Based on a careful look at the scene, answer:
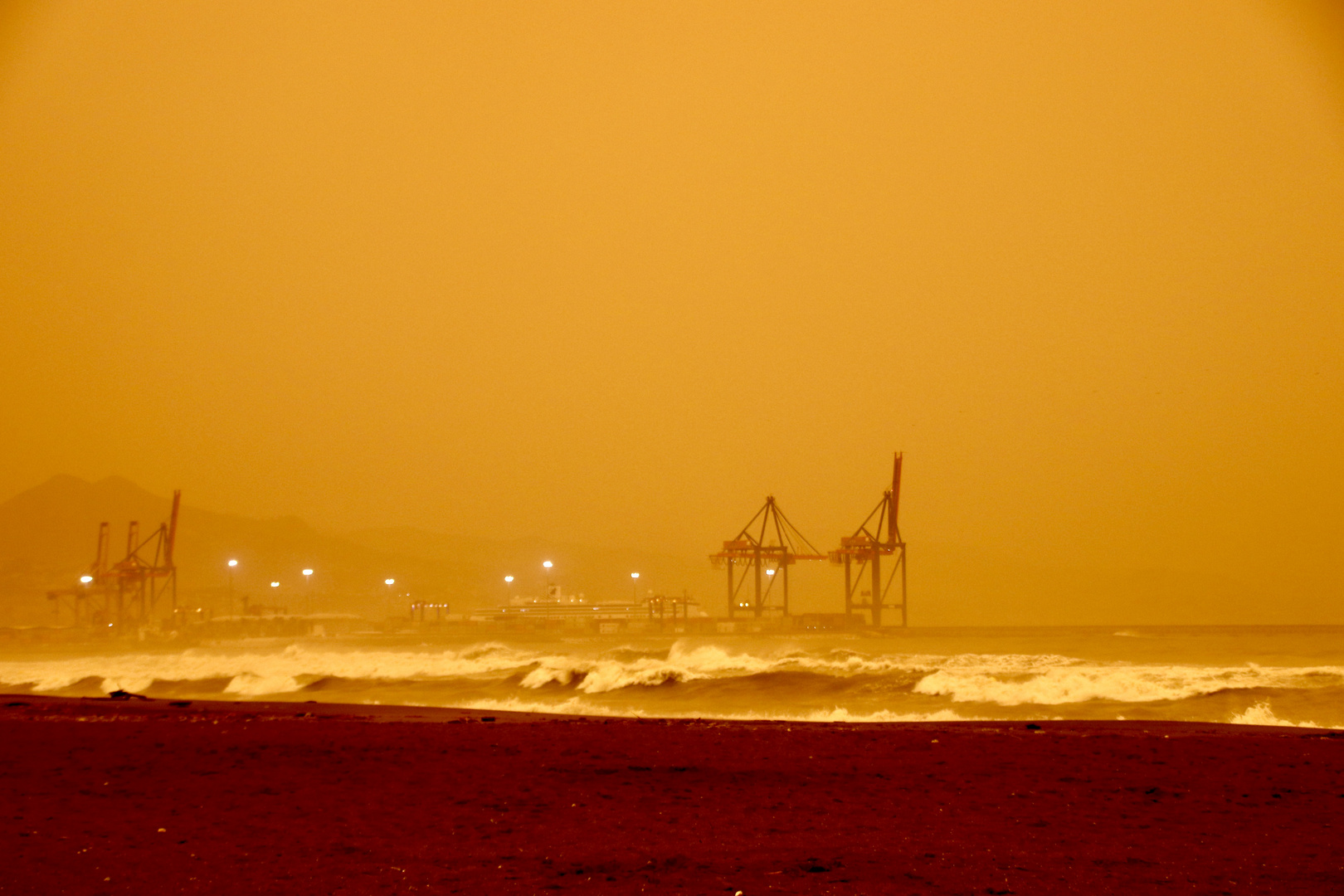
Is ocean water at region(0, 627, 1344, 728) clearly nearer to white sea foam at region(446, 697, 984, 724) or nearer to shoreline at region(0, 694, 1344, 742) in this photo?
white sea foam at region(446, 697, 984, 724)

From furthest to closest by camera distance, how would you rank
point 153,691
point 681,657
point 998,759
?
point 681,657 < point 153,691 < point 998,759

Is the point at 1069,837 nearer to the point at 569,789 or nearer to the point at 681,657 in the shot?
the point at 569,789

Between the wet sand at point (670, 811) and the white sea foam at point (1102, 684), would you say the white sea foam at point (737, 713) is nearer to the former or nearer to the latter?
the white sea foam at point (1102, 684)

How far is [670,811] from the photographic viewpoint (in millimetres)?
8117

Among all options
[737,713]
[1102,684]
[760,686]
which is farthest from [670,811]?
[760,686]

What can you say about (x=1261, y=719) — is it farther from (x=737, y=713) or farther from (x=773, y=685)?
(x=773, y=685)

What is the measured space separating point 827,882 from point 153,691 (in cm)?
2514

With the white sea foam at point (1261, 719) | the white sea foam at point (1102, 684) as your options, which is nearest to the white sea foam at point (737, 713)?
the white sea foam at point (1102, 684)

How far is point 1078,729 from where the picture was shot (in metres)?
13.5

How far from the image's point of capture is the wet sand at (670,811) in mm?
5949

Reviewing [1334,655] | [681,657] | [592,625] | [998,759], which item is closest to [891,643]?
[1334,655]

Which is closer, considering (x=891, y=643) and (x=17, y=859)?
(x=17, y=859)

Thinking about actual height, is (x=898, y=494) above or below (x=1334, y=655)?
above

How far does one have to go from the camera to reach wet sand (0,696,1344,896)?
5.95m
